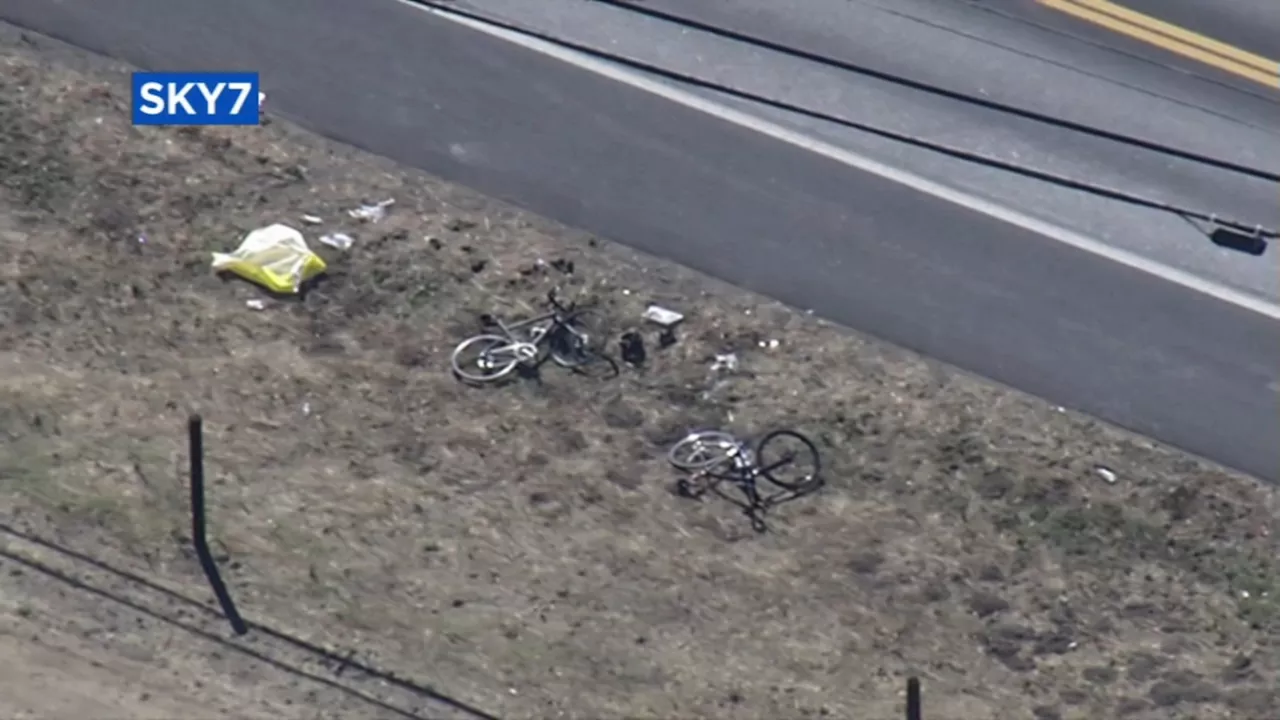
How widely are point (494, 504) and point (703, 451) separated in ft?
5.29

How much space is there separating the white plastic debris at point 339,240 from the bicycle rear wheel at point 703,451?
3.21 metres

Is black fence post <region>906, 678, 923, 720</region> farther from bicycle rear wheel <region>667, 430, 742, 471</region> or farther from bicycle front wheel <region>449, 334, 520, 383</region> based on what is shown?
bicycle front wheel <region>449, 334, 520, 383</region>

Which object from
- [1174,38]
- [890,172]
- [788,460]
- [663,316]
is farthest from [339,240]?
[1174,38]

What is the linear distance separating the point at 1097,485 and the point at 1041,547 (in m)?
0.80

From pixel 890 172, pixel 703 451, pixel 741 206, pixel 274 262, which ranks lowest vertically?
pixel 703 451

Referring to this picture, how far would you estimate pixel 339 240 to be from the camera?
58.6 feet

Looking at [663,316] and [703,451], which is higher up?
[663,316]

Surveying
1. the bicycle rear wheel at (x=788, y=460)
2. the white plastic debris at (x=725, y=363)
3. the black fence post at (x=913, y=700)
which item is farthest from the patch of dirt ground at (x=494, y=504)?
the black fence post at (x=913, y=700)

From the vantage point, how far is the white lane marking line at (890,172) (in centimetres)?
1834

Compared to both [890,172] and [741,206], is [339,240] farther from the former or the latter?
[890,172]

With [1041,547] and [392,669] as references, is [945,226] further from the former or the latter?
[392,669]

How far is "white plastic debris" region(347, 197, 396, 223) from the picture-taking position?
18.1 metres

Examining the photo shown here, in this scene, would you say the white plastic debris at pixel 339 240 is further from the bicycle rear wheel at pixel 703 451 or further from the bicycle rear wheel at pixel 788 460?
the bicycle rear wheel at pixel 788 460

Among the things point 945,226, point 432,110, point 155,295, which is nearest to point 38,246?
point 155,295
